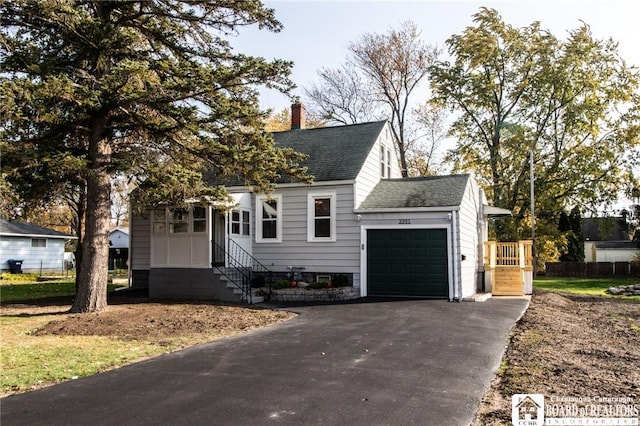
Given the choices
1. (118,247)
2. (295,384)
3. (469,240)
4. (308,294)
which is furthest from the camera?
(118,247)

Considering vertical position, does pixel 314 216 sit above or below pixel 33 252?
above

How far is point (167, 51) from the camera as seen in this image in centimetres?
1259

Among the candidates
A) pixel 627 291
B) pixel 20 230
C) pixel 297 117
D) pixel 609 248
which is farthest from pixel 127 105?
pixel 609 248

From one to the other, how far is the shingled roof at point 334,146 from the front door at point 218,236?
260cm

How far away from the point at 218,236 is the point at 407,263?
6.17 m

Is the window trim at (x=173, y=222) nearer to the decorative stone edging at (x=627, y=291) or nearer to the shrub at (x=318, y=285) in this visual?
the shrub at (x=318, y=285)

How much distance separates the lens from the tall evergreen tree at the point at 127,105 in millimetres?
10016

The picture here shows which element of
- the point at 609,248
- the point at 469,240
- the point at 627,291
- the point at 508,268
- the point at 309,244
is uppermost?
the point at 469,240

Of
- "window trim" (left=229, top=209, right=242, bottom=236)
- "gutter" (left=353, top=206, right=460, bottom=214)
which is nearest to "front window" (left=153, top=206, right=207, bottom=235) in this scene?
"window trim" (left=229, top=209, right=242, bottom=236)

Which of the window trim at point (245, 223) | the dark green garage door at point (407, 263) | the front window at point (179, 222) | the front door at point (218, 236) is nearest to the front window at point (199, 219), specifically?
the front window at point (179, 222)

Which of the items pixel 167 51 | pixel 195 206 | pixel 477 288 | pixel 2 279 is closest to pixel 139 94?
pixel 167 51

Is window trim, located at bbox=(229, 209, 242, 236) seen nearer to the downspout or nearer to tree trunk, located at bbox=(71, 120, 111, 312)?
tree trunk, located at bbox=(71, 120, 111, 312)

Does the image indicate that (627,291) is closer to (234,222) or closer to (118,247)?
(234,222)

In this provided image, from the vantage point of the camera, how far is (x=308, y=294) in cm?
1446
